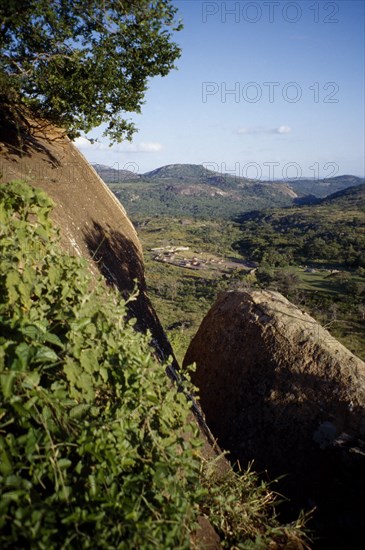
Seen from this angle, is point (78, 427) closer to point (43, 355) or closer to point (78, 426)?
point (78, 426)

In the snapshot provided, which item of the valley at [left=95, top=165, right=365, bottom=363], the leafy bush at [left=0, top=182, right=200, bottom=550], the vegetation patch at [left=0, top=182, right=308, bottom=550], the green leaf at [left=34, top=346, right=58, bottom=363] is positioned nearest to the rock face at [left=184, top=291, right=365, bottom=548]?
the vegetation patch at [left=0, top=182, right=308, bottom=550]

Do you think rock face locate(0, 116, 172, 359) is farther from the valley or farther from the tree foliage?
the valley

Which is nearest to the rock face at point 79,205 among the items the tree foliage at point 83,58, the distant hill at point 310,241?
the tree foliage at point 83,58

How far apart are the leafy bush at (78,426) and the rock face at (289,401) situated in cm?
302

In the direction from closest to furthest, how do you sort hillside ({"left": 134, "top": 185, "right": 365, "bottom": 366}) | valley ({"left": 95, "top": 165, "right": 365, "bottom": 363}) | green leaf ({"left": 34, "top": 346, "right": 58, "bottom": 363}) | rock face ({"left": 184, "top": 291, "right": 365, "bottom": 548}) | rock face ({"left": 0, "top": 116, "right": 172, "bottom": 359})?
1. green leaf ({"left": 34, "top": 346, "right": 58, "bottom": 363})
2. rock face ({"left": 184, "top": 291, "right": 365, "bottom": 548})
3. rock face ({"left": 0, "top": 116, "right": 172, "bottom": 359})
4. valley ({"left": 95, "top": 165, "right": 365, "bottom": 363})
5. hillside ({"left": 134, "top": 185, "right": 365, "bottom": 366})

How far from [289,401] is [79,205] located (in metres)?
5.72

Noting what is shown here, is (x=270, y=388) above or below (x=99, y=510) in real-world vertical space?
below

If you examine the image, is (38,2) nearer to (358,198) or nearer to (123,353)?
(123,353)

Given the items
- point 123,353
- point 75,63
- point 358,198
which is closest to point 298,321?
point 123,353

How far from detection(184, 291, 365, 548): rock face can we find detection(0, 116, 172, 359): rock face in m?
1.68

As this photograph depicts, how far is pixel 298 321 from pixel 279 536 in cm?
435

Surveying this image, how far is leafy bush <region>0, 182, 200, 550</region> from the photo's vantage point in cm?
160

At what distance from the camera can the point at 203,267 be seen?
3718 inches

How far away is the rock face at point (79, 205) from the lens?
584 centimetres
